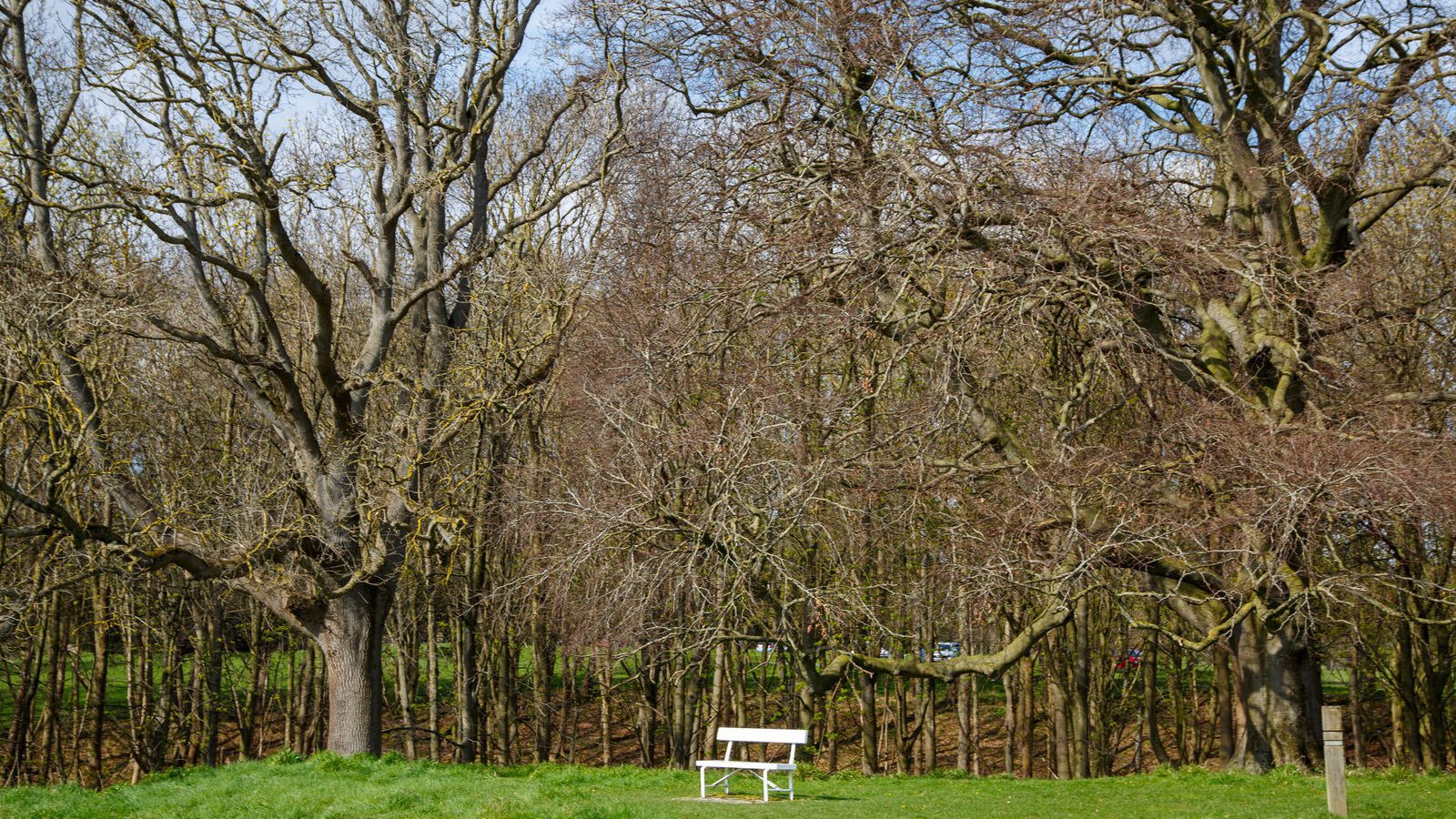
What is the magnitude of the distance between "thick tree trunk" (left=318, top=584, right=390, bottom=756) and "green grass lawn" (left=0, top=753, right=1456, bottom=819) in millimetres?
1329

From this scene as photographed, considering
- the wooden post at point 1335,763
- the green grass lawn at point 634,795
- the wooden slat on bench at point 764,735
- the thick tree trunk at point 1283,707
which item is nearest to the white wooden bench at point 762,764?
the wooden slat on bench at point 764,735

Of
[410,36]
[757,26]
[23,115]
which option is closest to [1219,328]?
[757,26]

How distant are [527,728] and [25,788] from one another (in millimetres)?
16580

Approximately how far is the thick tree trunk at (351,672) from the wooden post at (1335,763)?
35.2 feet

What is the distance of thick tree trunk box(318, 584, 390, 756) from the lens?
47.9 feet

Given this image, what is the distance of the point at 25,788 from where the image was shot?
12.0m

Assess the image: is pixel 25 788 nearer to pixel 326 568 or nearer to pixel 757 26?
pixel 326 568

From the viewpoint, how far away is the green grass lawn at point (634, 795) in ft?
31.5

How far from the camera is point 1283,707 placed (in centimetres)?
1309

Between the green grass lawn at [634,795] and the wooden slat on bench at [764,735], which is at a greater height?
the wooden slat on bench at [764,735]

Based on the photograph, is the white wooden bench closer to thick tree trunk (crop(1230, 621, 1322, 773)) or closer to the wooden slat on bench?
the wooden slat on bench

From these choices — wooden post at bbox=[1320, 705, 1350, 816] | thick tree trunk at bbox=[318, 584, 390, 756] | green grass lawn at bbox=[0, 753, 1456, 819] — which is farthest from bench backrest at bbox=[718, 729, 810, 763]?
thick tree trunk at bbox=[318, 584, 390, 756]

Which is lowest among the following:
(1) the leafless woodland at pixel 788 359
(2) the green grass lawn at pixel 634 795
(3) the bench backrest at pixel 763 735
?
(2) the green grass lawn at pixel 634 795

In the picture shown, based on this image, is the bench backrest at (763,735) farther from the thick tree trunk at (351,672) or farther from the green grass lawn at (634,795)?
the thick tree trunk at (351,672)
